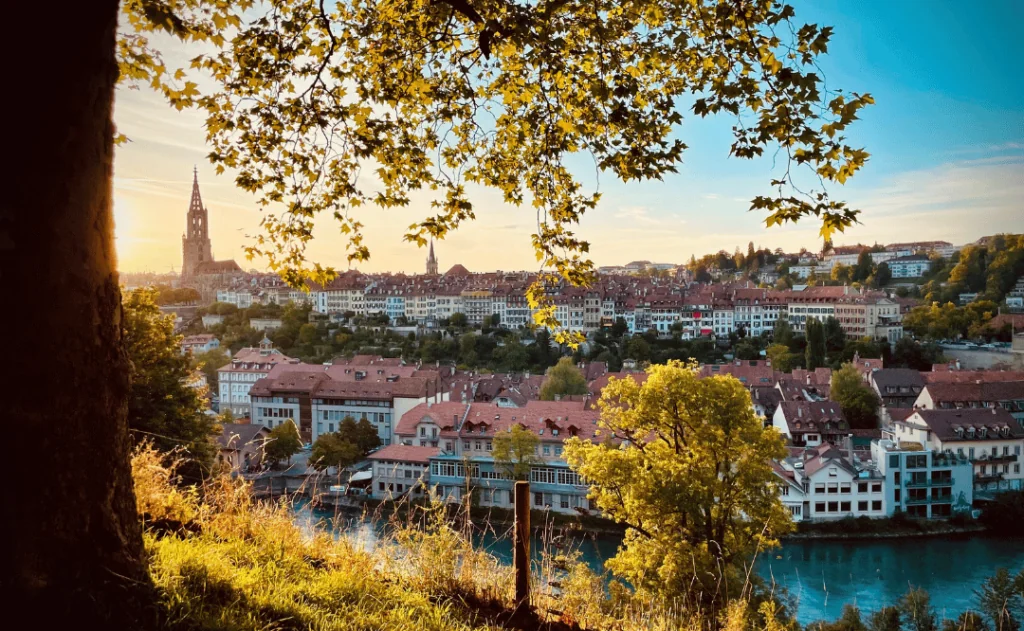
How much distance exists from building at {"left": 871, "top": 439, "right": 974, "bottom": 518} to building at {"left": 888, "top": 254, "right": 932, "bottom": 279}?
5810 centimetres

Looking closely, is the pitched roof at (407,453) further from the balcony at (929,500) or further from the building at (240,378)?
the building at (240,378)

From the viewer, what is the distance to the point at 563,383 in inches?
1310

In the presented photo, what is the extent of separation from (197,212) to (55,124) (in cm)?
9782

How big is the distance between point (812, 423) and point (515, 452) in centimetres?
1361

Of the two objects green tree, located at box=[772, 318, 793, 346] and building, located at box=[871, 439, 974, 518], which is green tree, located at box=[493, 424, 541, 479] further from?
green tree, located at box=[772, 318, 793, 346]

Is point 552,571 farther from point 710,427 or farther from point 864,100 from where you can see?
point 710,427

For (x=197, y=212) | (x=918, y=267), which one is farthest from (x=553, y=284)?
(x=197, y=212)

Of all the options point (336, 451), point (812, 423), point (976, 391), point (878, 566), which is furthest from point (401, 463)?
point (976, 391)

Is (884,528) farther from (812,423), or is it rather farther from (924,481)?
(812,423)

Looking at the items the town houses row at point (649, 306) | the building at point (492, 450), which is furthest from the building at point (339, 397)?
the town houses row at point (649, 306)

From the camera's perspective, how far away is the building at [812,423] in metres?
27.9

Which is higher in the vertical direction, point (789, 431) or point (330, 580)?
point (330, 580)

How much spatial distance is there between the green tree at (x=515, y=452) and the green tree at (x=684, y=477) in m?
13.0

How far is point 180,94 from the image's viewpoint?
3119 mm
